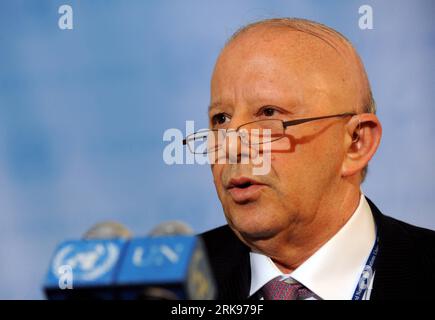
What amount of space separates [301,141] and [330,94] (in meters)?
0.14

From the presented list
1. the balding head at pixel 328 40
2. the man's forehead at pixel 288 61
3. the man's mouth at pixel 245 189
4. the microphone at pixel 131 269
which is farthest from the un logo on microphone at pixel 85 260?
the balding head at pixel 328 40

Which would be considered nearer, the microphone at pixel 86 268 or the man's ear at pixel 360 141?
the microphone at pixel 86 268

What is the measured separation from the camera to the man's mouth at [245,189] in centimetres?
152

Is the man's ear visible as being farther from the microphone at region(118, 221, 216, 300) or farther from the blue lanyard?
the microphone at region(118, 221, 216, 300)

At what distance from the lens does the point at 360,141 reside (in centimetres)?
166

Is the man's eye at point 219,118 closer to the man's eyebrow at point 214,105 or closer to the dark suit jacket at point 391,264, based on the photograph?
the man's eyebrow at point 214,105

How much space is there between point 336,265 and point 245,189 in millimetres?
313

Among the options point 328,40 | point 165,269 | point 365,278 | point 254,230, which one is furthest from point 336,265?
point 165,269

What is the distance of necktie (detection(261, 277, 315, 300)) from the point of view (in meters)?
1.56

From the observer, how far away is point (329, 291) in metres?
1.55

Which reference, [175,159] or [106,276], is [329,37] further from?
[106,276]

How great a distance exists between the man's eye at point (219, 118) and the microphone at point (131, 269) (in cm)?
76

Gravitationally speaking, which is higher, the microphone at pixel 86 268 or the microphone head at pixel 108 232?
the microphone head at pixel 108 232
